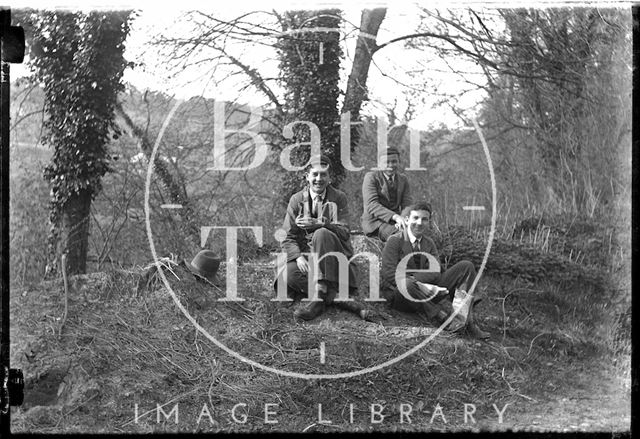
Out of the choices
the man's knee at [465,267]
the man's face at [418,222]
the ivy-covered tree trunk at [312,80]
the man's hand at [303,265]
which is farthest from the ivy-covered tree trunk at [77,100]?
the man's knee at [465,267]

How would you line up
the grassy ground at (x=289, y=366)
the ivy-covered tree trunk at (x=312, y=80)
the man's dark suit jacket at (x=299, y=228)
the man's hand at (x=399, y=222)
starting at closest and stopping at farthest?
the grassy ground at (x=289, y=366)
the man's dark suit jacket at (x=299, y=228)
the man's hand at (x=399, y=222)
the ivy-covered tree trunk at (x=312, y=80)

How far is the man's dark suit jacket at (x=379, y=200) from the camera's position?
662 centimetres

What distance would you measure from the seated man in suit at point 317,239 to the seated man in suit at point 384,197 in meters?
0.20

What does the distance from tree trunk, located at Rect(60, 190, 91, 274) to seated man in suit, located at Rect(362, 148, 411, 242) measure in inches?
87.3

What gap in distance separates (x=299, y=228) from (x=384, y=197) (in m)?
0.71

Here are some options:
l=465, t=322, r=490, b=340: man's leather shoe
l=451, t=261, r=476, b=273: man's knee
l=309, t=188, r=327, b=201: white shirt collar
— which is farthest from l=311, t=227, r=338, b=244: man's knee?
l=465, t=322, r=490, b=340: man's leather shoe

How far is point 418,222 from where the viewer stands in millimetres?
6570

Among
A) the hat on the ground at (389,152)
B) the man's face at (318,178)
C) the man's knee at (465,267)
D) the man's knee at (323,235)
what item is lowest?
the man's knee at (465,267)

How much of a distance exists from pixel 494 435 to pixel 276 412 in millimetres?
1536

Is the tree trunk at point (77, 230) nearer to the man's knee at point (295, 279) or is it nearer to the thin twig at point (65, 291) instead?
the thin twig at point (65, 291)

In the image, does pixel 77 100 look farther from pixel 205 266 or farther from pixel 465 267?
pixel 465 267

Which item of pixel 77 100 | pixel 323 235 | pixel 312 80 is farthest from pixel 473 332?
pixel 77 100

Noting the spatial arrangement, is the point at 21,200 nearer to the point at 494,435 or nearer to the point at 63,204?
the point at 63,204

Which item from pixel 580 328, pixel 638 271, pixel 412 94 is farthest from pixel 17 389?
pixel 638 271
